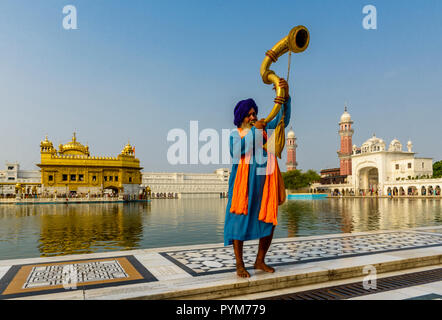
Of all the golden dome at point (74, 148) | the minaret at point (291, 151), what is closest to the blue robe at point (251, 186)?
the golden dome at point (74, 148)

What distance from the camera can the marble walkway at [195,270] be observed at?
358 centimetres

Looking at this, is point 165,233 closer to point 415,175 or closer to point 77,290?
point 77,290

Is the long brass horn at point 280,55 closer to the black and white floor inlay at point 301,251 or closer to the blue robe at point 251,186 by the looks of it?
the blue robe at point 251,186

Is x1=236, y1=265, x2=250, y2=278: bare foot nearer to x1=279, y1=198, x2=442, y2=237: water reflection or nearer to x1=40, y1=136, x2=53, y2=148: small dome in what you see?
x1=279, y1=198, x2=442, y2=237: water reflection

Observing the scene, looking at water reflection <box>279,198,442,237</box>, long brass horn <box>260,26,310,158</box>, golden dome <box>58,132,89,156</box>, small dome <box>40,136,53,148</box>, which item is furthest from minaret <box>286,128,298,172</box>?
long brass horn <box>260,26,310,158</box>

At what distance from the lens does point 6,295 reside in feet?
11.4

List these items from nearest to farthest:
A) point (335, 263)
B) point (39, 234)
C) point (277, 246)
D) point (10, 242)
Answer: point (335, 263) → point (277, 246) → point (10, 242) → point (39, 234)

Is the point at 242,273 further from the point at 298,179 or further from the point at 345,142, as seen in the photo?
the point at 345,142

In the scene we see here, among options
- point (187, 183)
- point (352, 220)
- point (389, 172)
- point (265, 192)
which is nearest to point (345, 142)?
point (389, 172)

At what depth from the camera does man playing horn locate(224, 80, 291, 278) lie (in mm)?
4109

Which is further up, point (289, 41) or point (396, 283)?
point (289, 41)
